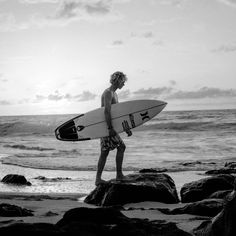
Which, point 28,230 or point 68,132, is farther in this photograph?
point 68,132

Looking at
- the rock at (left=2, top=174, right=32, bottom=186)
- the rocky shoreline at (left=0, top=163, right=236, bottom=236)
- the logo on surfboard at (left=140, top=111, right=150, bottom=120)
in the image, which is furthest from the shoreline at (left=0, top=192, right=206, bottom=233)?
the logo on surfboard at (left=140, top=111, right=150, bottom=120)

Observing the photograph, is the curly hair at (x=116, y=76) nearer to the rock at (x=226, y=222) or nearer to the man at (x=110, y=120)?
the man at (x=110, y=120)

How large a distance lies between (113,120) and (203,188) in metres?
1.99

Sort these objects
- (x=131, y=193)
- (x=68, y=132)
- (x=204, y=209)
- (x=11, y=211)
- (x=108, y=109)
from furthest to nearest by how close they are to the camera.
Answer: (x=68, y=132), (x=108, y=109), (x=131, y=193), (x=204, y=209), (x=11, y=211)

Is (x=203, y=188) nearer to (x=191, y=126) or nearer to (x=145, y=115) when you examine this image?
(x=145, y=115)

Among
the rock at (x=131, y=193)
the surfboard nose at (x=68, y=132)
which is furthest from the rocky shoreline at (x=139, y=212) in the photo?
the surfboard nose at (x=68, y=132)

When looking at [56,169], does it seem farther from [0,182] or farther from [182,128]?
[182,128]

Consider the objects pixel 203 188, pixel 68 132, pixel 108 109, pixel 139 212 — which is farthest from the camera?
pixel 68 132

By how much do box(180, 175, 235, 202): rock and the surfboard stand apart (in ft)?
5.09

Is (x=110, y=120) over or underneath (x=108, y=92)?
underneath

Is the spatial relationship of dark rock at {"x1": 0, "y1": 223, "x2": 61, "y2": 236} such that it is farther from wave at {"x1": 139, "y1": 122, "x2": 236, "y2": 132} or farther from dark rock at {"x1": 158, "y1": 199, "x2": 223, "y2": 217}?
wave at {"x1": 139, "y1": 122, "x2": 236, "y2": 132}

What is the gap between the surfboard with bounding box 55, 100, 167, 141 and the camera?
7.40 metres

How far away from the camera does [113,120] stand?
742 centimetres

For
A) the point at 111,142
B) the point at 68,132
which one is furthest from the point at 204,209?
the point at 68,132
